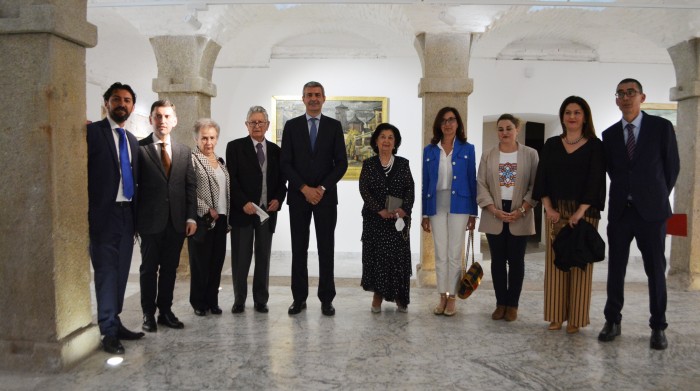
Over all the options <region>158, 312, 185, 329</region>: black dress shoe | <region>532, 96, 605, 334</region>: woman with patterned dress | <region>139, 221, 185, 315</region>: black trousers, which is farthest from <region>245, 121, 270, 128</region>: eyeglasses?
<region>532, 96, 605, 334</region>: woman with patterned dress

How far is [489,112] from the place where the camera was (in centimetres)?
851

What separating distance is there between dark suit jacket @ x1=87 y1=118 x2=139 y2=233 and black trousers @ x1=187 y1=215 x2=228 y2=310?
2.74 feet

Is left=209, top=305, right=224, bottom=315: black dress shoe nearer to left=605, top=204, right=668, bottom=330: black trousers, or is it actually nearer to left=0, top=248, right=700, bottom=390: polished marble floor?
left=0, top=248, right=700, bottom=390: polished marble floor

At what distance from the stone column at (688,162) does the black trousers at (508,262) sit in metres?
2.66

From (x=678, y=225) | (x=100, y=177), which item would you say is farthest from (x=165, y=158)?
(x=678, y=225)

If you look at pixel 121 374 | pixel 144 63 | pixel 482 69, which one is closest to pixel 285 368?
pixel 121 374

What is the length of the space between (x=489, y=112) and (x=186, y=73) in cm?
493

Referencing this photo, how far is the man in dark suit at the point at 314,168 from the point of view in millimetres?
4004

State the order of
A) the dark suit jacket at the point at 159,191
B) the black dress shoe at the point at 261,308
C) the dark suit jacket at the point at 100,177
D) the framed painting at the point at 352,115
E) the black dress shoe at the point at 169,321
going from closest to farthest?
the dark suit jacket at the point at 100,177 < the dark suit jacket at the point at 159,191 < the black dress shoe at the point at 169,321 < the black dress shoe at the point at 261,308 < the framed painting at the point at 352,115

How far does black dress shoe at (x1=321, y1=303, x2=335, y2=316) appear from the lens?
4.15m

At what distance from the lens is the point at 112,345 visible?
3.22 m

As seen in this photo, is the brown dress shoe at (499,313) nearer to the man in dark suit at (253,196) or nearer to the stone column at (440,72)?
the stone column at (440,72)

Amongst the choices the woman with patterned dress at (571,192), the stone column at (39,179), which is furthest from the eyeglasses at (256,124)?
the woman with patterned dress at (571,192)

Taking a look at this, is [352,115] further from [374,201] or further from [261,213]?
[261,213]
